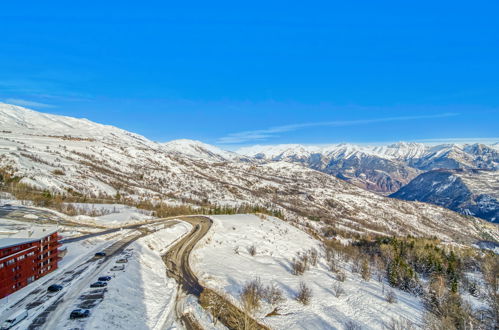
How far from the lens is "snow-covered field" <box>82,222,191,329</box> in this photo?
89.5ft

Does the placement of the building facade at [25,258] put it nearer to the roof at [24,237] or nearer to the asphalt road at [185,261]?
the roof at [24,237]

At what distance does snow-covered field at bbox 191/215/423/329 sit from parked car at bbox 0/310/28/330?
22631mm

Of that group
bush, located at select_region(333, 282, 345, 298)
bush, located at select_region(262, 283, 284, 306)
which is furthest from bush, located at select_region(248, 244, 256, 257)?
bush, located at select_region(262, 283, 284, 306)

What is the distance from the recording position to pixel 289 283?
4941 centimetres

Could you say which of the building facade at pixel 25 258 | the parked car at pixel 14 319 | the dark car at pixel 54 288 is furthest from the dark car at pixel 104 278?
the parked car at pixel 14 319

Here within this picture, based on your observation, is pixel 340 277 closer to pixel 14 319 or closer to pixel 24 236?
pixel 14 319

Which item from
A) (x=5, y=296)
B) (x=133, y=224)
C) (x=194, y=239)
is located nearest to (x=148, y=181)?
(x=133, y=224)

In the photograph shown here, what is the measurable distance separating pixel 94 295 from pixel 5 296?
8.93 metres

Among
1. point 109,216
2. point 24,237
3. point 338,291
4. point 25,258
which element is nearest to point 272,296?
point 338,291

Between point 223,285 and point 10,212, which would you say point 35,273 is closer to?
point 223,285

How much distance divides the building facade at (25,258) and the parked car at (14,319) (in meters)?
5.85

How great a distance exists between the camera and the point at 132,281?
122ft

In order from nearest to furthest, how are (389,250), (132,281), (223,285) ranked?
(132,281), (223,285), (389,250)

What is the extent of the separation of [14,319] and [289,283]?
38803mm
